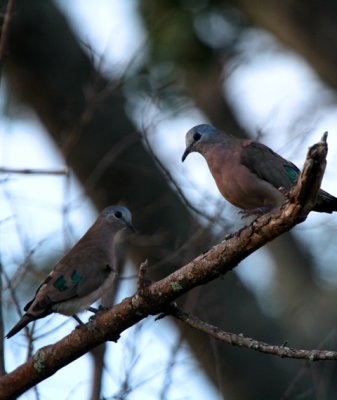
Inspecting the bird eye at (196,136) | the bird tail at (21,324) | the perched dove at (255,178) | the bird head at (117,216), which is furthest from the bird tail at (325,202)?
the bird head at (117,216)

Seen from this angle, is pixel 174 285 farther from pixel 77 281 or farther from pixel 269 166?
pixel 77 281

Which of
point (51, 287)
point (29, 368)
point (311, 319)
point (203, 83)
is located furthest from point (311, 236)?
point (29, 368)

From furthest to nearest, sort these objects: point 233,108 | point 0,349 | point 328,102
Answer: point 233,108
point 328,102
point 0,349

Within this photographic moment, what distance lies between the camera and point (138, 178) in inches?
349

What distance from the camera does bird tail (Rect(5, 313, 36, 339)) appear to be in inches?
229

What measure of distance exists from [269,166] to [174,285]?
1.19 metres

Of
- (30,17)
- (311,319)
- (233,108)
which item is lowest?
(311,319)

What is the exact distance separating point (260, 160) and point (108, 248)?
126 centimetres

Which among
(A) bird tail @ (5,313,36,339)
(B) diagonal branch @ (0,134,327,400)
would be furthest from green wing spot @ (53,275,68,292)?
(B) diagonal branch @ (0,134,327,400)

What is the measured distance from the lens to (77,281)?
6.41m

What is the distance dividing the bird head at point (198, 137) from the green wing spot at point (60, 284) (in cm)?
116

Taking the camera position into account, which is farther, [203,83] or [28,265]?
[203,83]

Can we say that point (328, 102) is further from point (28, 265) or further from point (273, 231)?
point (273, 231)

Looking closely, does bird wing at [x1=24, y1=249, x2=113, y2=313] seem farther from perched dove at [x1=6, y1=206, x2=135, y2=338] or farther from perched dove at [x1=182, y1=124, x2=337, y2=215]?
perched dove at [x1=182, y1=124, x2=337, y2=215]
